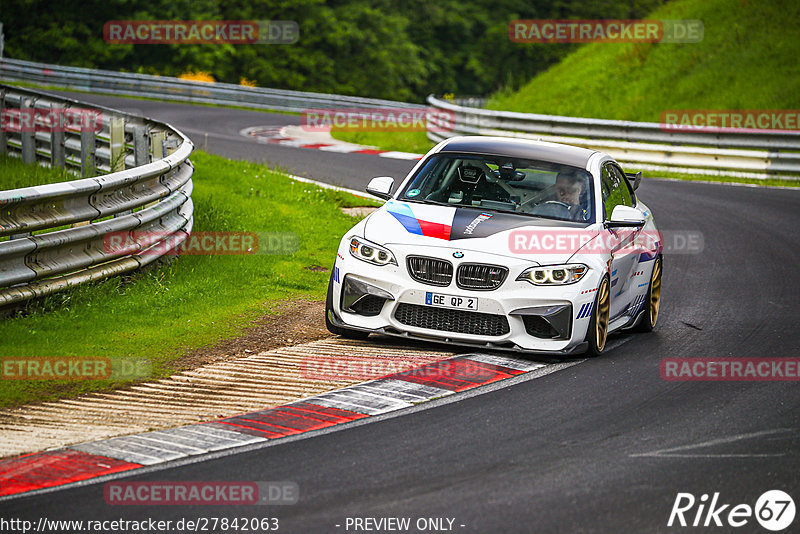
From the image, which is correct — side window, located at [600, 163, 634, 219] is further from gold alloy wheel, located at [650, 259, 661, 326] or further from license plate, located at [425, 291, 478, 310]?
license plate, located at [425, 291, 478, 310]

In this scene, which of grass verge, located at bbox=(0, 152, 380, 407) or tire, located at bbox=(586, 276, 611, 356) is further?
tire, located at bbox=(586, 276, 611, 356)

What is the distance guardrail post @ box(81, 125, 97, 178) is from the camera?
15.0 metres

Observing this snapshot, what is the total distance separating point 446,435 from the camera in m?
6.50

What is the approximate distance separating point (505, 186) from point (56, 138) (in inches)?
336

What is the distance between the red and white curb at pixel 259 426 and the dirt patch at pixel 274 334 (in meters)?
1.38

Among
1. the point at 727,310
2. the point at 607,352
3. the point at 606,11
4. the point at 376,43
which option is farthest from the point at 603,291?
the point at 606,11

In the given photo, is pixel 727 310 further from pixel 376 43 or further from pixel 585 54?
pixel 376 43

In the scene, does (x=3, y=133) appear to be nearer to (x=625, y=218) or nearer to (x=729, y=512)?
(x=625, y=218)

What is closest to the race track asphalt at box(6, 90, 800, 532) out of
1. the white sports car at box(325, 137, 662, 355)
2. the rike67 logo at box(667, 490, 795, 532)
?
the rike67 logo at box(667, 490, 795, 532)

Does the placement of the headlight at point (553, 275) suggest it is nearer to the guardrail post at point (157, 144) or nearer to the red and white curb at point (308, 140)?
the guardrail post at point (157, 144)

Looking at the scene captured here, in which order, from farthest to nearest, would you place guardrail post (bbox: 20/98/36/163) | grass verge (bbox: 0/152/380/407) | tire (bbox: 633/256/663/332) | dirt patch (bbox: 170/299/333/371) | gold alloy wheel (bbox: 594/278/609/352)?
guardrail post (bbox: 20/98/36/163) < tire (bbox: 633/256/663/332) < gold alloy wheel (bbox: 594/278/609/352) < dirt patch (bbox: 170/299/333/371) < grass verge (bbox: 0/152/380/407)

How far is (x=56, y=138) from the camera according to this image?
1579 centimetres

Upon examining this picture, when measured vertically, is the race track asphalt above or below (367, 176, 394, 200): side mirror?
below

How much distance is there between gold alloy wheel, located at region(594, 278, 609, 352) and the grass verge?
300cm
